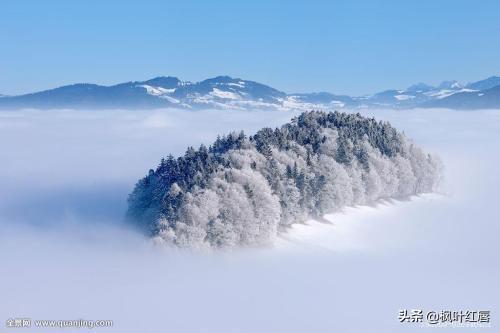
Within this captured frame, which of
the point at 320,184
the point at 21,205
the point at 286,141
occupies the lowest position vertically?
the point at 21,205

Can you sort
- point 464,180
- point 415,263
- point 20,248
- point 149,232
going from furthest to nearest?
point 464,180 < point 20,248 < point 415,263 < point 149,232

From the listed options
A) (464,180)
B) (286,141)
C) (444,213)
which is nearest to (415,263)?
(286,141)

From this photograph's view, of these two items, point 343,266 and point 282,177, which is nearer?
point 343,266

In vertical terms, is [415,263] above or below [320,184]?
below

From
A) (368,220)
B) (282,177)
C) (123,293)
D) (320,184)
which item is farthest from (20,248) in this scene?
(368,220)

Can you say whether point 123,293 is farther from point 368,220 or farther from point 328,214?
A: point 368,220

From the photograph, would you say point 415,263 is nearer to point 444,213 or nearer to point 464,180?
point 444,213

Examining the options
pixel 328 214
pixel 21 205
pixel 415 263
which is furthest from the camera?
pixel 21 205
